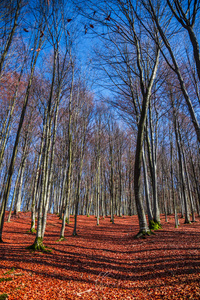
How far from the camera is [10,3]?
6.55 m

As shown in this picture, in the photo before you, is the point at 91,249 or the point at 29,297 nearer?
the point at 29,297

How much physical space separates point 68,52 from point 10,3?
2.82 metres

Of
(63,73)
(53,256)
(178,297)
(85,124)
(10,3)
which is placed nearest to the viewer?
(178,297)

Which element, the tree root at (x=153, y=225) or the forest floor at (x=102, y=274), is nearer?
the forest floor at (x=102, y=274)

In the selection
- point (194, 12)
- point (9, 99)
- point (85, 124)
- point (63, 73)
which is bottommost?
point (194, 12)

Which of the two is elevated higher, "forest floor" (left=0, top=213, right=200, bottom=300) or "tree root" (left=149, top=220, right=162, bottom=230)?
"tree root" (left=149, top=220, right=162, bottom=230)

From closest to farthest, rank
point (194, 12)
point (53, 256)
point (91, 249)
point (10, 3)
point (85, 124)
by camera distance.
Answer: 1. point (194, 12)
2. point (53, 256)
3. point (91, 249)
4. point (10, 3)
5. point (85, 124)

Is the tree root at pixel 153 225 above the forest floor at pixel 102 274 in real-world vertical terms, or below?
above

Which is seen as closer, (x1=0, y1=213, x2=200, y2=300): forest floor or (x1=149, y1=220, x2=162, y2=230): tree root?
(x1=0, y1=213, x2=200, y2=300): forest floor

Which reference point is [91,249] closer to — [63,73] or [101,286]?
[101,286]

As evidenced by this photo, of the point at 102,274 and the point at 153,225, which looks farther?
the point at 153,225

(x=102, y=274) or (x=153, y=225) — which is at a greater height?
(x=153, y=225)

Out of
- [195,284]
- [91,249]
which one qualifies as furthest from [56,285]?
[91,249]

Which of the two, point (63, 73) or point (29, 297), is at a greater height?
point (63, 73)
